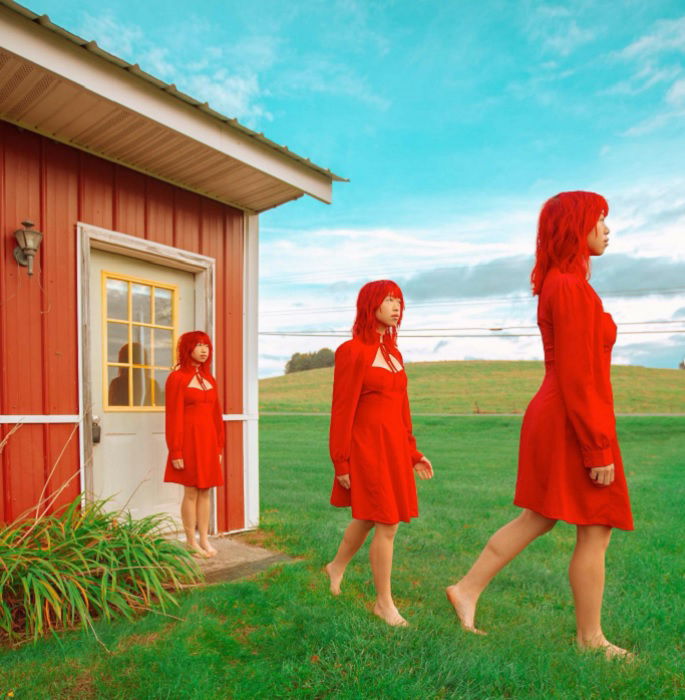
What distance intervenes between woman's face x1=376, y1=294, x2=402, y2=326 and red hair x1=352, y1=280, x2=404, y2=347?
0.7 inches

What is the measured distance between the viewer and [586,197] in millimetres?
2926

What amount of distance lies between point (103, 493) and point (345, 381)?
8.71ft

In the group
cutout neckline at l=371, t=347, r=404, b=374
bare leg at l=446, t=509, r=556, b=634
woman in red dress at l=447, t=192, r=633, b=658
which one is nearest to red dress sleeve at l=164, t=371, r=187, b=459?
cutout neckline at l=371, t=347, r=404, b=374

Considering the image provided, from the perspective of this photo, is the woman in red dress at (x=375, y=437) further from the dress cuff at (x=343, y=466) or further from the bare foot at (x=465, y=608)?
the bare foot at (x=465, y=608)

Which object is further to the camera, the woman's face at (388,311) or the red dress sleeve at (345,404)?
the woman's face at (388,311)

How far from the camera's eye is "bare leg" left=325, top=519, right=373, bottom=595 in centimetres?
345

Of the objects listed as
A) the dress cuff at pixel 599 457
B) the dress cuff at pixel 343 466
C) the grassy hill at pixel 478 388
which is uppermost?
the dress cuff at pixel 599 457

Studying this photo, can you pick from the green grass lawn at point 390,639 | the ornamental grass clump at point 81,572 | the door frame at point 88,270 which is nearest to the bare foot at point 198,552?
the ornamental grass clump at point 81,572

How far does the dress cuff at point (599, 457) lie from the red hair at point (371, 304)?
4.22 feet

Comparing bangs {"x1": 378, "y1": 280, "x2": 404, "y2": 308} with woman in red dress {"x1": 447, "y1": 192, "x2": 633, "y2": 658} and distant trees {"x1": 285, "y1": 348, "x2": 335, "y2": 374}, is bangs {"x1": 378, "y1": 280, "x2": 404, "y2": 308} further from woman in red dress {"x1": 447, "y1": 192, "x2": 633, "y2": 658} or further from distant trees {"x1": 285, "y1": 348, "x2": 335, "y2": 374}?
distant trees {"x1": 285, "y1": 348, "x2": 335, "y2": 374}

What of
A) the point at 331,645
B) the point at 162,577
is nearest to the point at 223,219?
the point at 162,577

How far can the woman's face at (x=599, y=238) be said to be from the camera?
9.61ft

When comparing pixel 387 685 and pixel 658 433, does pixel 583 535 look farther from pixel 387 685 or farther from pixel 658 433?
pixel 658 433

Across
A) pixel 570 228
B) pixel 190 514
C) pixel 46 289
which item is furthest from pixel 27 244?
pixel 570 228
